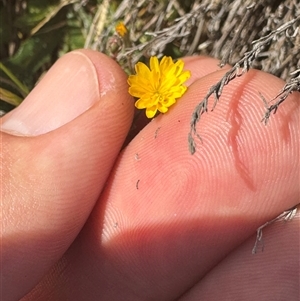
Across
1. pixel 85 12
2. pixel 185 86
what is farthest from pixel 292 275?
pixel 85 12

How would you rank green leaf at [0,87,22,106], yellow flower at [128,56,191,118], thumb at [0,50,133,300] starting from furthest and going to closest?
green leaf at [0,87,22,106], yellow flower at [128,56,191,118], thumb at [0,50,133,300]

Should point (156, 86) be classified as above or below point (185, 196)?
above

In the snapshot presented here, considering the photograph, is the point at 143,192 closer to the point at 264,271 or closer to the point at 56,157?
the point at 56,157

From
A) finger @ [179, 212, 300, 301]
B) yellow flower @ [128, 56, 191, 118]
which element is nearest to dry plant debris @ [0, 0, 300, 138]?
yellow flower @ [128, 56, 191, 118]

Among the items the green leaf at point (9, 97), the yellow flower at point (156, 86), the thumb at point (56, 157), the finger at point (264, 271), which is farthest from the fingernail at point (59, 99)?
the finger at point (264, 271)

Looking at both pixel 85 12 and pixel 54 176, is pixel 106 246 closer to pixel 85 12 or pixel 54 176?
pixel 54 176

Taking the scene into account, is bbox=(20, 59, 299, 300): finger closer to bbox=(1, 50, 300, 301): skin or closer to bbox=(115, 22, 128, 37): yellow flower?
bbox=(1, 50, 300, 301): skin

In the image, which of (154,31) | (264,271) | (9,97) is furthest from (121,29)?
(264,271)

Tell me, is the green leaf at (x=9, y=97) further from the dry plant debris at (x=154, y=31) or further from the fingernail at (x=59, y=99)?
the fingernail at (x=59, y=99)
